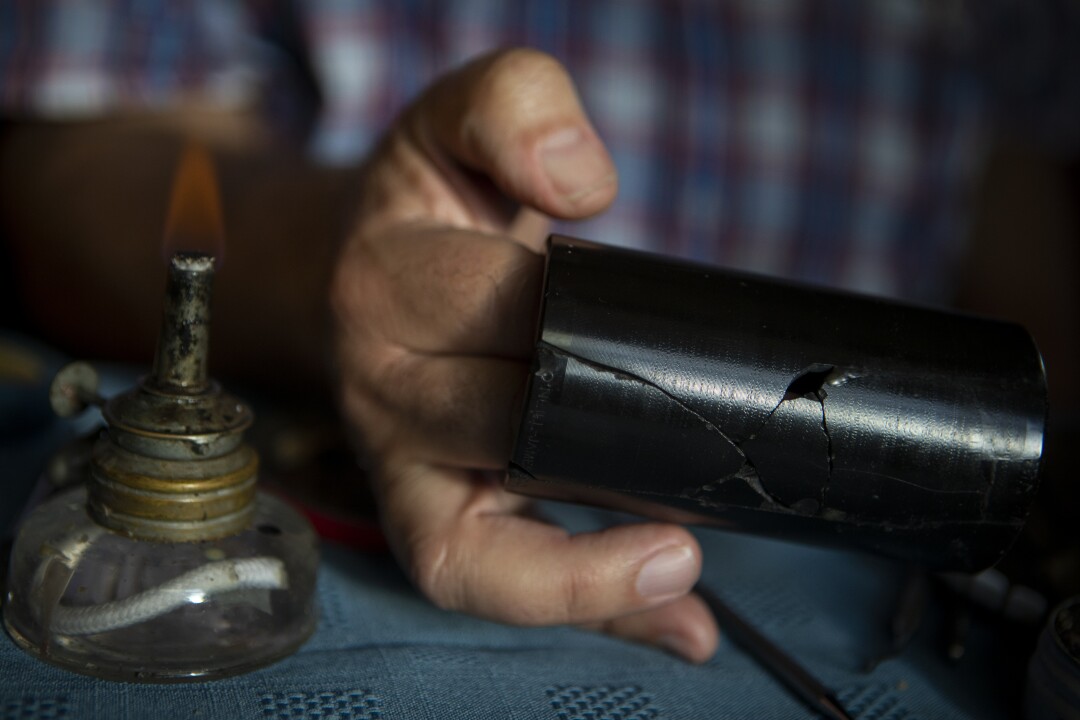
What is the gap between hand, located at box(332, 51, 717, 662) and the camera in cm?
55

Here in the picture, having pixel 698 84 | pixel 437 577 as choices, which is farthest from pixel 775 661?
pixel 698 84

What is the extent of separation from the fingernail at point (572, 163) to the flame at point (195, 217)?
0.20 meters

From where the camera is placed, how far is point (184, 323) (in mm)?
469

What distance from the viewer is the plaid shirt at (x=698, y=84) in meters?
1.23

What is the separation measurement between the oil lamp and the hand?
0.42ft

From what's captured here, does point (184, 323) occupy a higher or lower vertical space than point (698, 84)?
lower

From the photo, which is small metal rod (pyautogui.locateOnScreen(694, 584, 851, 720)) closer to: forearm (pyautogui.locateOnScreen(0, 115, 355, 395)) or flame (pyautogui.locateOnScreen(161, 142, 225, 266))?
flame (pyautogui.locateOnScreen(161, 142, 225, 266))

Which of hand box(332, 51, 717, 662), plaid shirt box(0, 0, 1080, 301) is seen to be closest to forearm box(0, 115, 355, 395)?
plaid shirt box(0, 0, 1080, 301)

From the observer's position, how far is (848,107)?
140 centimetres

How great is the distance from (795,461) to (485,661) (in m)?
0.20

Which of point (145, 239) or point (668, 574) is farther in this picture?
point (145, 239)

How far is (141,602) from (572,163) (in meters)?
0.35

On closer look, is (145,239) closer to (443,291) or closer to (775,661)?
(443,291)

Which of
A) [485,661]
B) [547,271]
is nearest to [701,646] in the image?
[485,661]
